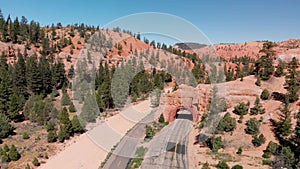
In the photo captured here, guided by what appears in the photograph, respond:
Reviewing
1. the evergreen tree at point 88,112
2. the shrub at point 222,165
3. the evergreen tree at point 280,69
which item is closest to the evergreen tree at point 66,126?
the evergreen tree at point 88,112

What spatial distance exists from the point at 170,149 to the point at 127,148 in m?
7.72

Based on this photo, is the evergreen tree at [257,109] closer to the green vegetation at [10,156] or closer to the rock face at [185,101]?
the rock face at [185,101]

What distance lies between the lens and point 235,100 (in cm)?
4091

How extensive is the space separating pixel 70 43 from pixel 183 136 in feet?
308

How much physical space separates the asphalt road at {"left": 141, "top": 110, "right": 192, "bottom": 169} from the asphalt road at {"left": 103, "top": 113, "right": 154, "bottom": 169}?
10.0ft

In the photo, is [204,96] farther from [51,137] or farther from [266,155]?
[51,137]

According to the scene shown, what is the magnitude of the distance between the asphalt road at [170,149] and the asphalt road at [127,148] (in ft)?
10.0

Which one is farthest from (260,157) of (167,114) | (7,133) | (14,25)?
(14,25)

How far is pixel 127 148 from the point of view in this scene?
128ft

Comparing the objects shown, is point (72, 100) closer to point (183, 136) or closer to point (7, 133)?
point (7, 133)

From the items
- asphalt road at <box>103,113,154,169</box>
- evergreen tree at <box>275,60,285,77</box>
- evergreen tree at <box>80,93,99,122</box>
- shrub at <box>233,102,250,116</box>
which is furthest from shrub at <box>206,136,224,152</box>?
evergreen tree at <box>80,93,99,122</box>

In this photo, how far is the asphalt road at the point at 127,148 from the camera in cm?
3322

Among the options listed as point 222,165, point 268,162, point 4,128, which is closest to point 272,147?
point 268,162

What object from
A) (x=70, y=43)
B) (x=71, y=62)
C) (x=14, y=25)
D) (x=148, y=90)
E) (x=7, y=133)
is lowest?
(x=7, y=133)
